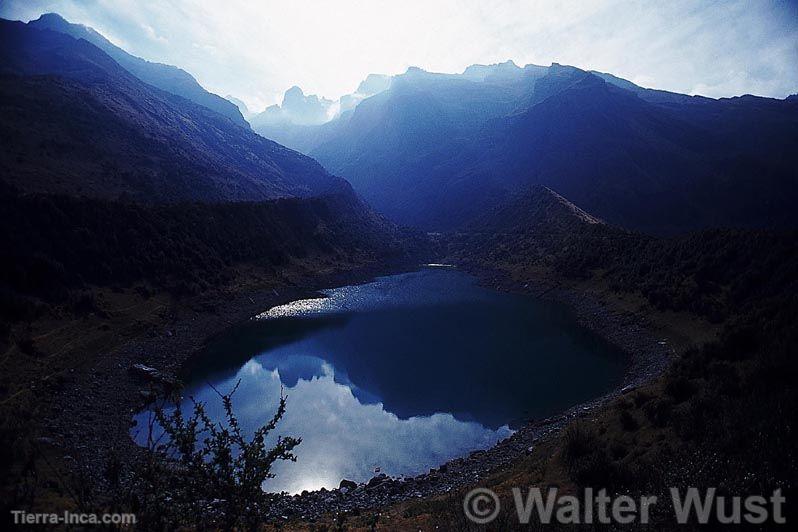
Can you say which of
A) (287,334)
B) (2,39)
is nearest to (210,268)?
(287,334)

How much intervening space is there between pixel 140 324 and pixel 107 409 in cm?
1338

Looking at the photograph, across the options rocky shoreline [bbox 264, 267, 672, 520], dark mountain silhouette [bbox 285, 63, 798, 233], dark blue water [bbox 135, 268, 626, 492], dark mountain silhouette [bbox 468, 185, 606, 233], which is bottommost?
rocky shoreline [bbox 264, 267, 672, 520]

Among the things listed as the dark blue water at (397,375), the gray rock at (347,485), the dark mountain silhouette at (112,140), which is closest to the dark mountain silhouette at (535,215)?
the dark blue water at (397,375)

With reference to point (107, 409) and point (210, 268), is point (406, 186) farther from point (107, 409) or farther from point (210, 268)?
point (107, 409)

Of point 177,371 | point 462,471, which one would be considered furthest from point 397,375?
point 177,371

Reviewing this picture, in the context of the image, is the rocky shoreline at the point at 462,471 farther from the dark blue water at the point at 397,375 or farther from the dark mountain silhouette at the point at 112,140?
the dark mountain silhouette at the point at 112,140

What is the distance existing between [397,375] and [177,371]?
16269mm

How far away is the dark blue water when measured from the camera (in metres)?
21.4

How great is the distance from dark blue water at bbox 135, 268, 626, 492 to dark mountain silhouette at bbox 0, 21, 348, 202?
128ft

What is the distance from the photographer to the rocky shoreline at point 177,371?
16016mm

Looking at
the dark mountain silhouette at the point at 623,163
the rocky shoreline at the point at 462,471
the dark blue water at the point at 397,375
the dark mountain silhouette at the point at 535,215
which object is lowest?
the rocky shoreline at the point at 462,471

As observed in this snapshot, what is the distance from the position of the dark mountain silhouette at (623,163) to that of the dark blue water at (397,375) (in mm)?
74788

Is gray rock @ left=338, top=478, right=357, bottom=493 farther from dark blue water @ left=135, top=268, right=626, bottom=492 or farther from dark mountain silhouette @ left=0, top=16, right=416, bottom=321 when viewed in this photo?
dark mountain silhouette @ left=0, top=16, right=416, bottom=321

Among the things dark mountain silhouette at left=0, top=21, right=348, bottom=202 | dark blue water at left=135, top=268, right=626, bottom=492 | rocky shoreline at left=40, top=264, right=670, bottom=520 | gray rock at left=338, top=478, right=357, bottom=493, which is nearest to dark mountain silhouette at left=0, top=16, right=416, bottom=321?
dark mountain silhouette at left=0, top=21, right=348, bottom=202
